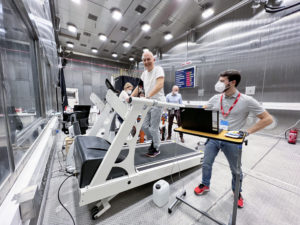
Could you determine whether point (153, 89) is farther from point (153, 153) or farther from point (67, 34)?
point (67, 34)

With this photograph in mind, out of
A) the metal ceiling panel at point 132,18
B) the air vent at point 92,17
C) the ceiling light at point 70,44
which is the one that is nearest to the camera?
the metal ceiling panel at point 132,18

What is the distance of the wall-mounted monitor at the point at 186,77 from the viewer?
5.27m

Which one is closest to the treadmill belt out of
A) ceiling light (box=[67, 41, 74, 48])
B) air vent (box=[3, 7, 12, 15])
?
air vent (box=[3, 7, 12, 15])

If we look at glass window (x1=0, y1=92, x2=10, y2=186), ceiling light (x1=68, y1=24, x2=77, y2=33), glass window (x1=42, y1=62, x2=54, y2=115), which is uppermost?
ceiling light (x1=68, y1=24, x2=77, y2=33)

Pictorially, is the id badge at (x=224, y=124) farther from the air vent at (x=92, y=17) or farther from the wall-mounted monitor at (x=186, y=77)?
the air vent at (x=92, y=17)

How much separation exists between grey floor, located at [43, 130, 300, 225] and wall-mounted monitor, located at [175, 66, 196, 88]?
13.3 ft

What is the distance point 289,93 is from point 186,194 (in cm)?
425

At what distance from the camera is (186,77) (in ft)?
18.3

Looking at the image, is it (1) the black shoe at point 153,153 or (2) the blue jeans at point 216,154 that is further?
(1) the black shoe at point 153,153

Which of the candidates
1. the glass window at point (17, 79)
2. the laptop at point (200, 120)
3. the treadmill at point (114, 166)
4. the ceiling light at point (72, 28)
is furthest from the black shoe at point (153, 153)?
the ceiling light at point (72, 28)

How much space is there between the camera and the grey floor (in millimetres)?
1140

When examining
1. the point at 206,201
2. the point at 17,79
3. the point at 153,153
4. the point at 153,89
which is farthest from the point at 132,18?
the point at 206,201

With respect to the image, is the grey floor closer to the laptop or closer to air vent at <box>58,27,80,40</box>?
the laptop

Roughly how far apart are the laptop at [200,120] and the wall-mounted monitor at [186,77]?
462 centimetres
